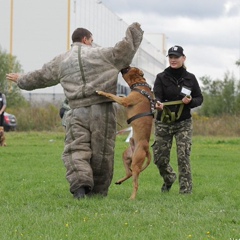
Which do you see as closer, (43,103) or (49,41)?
(43,103)

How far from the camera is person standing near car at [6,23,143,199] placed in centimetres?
959

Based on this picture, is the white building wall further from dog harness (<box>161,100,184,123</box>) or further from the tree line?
dog harness (<box>161,100,184,123</box>)

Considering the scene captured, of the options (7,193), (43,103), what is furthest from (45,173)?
(43,103)

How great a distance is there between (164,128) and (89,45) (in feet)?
5.12

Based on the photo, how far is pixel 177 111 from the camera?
1030 centimetres

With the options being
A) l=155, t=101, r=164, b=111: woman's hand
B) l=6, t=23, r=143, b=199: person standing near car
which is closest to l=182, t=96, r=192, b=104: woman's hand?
l=155, t=101, r=164, b=111: woman's hand

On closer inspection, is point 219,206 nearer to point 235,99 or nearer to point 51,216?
point 51,216

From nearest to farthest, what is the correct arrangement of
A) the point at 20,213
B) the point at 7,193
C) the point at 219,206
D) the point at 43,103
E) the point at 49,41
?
the point at 20,213 < the point at 219,206 < the point at 7,193 < the point at 43,103 < the point at 49,41

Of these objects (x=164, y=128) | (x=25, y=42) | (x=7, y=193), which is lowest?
(x=7, y=193)

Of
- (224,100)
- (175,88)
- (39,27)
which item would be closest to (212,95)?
(224,100)

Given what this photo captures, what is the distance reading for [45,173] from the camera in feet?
45.6

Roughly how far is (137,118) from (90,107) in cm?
63

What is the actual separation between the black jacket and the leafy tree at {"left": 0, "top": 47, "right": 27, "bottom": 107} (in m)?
36.4

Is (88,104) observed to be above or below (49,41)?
below
